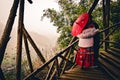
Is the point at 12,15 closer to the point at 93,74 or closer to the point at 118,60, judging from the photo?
the point at 93,74

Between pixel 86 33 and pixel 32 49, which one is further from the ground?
pixel 86 33

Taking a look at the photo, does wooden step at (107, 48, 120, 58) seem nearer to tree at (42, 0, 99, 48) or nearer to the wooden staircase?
the wooden staircase

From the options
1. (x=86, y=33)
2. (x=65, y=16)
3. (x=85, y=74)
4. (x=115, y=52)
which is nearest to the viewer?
(x=86, y=33)

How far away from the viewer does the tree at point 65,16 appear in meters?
12.4

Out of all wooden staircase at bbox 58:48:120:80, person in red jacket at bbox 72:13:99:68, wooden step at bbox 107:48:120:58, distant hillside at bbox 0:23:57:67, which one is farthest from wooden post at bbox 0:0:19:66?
distant hillside at bbox 0:23:57:67

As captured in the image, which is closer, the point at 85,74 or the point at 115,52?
the point at 85,74

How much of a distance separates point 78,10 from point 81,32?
23.3ft

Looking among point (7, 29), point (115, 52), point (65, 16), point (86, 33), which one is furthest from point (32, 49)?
point (7, 29)

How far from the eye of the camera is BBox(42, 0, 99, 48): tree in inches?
489

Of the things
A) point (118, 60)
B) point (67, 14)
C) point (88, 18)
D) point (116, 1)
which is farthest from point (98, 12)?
point (88, 18)

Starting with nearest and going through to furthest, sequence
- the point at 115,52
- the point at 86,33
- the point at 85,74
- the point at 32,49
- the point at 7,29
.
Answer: the point at 7,29 → the point at 86,33 → the point at 85,74 → the point at 115,52 → the point at 32,49

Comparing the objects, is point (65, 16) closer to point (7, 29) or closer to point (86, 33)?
point (86, 33)

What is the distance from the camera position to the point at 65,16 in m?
13.2

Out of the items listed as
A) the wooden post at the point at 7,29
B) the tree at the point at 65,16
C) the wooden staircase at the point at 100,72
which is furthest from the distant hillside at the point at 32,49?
the wooden post at the point at 7,29
